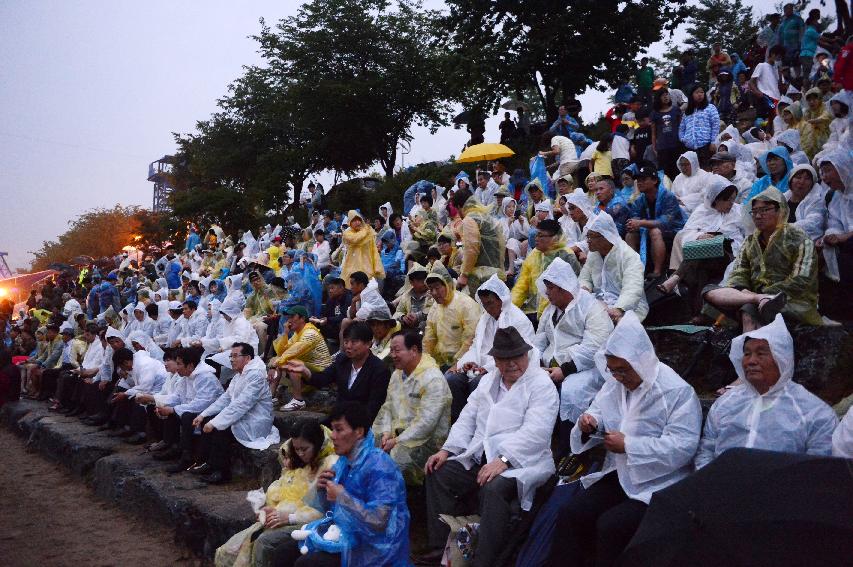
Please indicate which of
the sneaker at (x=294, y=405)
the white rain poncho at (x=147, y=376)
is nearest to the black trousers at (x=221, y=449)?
A: the sneaker at (x=294, y=405)

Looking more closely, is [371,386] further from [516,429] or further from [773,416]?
[773,416]

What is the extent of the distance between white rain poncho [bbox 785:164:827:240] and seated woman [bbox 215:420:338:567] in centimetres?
440

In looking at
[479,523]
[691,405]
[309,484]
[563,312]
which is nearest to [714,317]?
[563,312]

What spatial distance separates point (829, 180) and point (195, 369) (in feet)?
22.7

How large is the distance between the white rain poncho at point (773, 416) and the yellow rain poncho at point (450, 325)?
10.8 ft

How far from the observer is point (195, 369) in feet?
27.3

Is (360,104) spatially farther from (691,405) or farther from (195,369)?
(691,405)

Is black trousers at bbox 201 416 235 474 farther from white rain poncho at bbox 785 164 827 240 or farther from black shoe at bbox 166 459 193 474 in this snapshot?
white rain poncho at bbox 785 164 827 240

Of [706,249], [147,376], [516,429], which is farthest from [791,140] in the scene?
[147,376]

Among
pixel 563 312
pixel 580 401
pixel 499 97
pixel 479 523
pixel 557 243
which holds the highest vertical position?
pixel 499 97

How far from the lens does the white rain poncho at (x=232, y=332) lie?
427 inches

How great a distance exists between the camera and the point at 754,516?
244 cm

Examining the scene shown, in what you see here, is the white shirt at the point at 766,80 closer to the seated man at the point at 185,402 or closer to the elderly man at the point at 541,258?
the elderly man at the point at 541,258

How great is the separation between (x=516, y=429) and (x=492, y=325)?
A: 1636 mm
